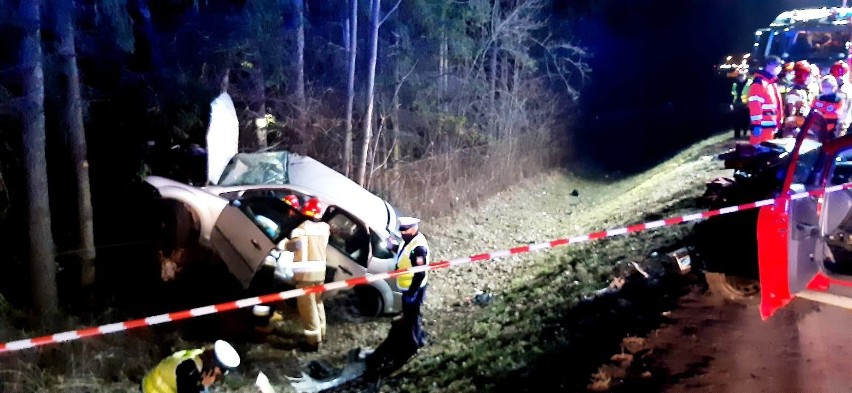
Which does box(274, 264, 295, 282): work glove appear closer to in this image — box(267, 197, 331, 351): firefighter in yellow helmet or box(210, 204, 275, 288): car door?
box(267, 197, 331, 351): firefighter in yellow helmet

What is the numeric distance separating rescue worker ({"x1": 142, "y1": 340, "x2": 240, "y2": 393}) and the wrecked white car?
3.11 meters

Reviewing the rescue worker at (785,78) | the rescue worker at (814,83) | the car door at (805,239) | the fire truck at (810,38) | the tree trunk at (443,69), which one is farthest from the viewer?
the tree trunk at (443,69)

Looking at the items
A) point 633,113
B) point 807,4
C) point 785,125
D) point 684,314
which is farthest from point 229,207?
point 807,4

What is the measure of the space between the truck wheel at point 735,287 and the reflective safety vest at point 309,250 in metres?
4.07

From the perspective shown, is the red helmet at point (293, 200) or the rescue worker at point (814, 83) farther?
the rescue worker at point (814, 83)

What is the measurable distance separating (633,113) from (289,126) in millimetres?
19036

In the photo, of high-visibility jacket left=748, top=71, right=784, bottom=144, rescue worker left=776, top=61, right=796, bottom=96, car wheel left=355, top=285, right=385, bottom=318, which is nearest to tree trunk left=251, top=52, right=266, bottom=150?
car wheel left=355, top=285, right=385, bottom=318

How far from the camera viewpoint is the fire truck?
48.4 feet

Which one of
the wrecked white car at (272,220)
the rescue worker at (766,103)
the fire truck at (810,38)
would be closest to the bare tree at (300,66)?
the wrecked white car at (272,220)

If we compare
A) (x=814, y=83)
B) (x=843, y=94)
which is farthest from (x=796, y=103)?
(x=814, y=83)

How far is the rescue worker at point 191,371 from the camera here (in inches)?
186

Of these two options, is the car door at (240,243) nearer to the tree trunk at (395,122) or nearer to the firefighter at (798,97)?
the tree trunk at (395,122)

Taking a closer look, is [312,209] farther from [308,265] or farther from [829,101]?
[829,101]

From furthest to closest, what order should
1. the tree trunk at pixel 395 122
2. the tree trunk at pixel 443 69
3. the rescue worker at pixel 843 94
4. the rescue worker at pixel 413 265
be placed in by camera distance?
1. the tree trunk at pixel 443 69
2. the tree trunk at pixel 395 122
3. the rescue worker at pixel 843 94
4. the rescue worker at pixel 413 265
